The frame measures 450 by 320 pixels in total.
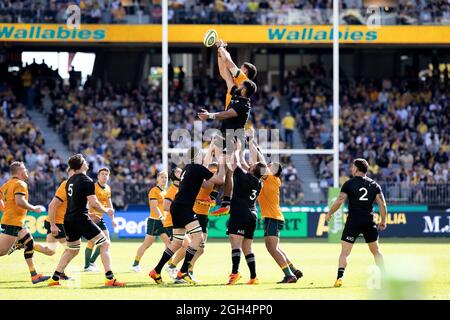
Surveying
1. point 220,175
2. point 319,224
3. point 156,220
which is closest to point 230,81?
point 220,175

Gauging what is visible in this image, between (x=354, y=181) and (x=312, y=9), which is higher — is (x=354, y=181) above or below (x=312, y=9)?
below

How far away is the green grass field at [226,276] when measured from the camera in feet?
52.3

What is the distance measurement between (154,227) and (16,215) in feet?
13.8

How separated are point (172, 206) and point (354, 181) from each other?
10.1 feet

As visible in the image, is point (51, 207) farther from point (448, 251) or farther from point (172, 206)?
point (448, 251)

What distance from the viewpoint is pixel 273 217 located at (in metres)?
19.1

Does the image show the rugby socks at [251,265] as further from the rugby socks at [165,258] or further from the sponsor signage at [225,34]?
the sponsor signage at [225,34]

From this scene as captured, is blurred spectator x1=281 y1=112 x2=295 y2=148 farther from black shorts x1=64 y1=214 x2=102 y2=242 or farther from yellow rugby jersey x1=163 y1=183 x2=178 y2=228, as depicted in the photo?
black shorts x1=64 y1=214 x2=102 y2=242

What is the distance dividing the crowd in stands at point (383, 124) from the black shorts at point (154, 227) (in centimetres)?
1555

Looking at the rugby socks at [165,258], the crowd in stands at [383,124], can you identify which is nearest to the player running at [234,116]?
the rugby socks at [165,258]

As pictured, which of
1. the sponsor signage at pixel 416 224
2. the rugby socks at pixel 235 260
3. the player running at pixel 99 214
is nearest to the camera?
the rugby socks at pixel 235 260

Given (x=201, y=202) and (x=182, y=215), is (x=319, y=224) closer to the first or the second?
(x=201, y=202)

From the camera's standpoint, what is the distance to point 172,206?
60.1 ft

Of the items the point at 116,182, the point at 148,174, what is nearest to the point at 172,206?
the point at 116,182
